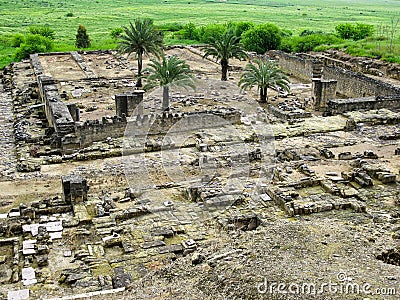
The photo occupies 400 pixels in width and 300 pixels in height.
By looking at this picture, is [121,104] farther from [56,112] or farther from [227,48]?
[227,48]

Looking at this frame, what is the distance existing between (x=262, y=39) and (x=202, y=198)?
3308 centimetres

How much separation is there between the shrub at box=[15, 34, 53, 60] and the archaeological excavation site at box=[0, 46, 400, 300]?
→ 1766cm

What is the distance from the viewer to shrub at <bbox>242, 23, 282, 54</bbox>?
46.3 meters

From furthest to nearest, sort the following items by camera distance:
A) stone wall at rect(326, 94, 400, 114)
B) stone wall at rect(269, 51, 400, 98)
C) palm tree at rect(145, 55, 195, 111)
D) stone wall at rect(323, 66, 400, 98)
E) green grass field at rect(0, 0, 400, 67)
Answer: green grass field at rect(0, 0, 400, 67), stone wall at rect(269, 51, 400, 98), stone wall at rect(323, 66, 400, 98), stone wall at rect(326, 94, 400, 114), palm tree at rect(145, 55, 195, 111)

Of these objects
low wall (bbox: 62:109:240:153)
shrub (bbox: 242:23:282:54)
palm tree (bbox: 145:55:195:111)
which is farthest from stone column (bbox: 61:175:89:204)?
shrub (bbox: 242:23:282:54)

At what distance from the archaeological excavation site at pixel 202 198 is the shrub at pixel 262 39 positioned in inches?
658

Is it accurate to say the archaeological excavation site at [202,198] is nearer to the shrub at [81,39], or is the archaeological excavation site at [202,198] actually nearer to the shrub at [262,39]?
the shrub at [262,39]

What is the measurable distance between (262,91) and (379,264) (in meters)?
19.4

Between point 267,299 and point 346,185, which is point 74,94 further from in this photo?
point 267,299

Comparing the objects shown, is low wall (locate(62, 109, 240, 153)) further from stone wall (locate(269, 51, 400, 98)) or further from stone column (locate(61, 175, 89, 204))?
stone wall (locate(269, 51, 400, 98))

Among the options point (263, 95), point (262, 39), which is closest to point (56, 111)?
point (263, 95)

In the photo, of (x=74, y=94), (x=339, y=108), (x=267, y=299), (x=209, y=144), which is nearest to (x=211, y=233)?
(x=267, y=299)

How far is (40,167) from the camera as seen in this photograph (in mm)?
19500

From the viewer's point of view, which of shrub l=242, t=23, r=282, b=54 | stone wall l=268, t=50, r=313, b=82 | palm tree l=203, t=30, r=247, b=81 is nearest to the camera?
palm tree l=203, t=30, r=247, b=81
